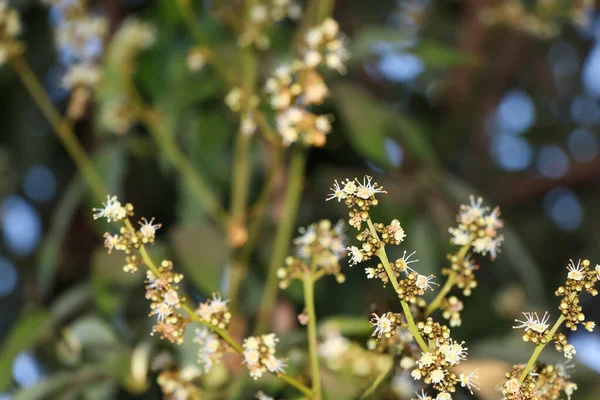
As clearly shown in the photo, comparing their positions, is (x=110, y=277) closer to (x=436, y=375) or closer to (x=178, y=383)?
(x=178, y=383)

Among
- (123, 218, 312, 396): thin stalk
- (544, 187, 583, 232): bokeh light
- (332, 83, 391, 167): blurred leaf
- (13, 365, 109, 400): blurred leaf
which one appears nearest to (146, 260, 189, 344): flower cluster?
(123, 218, 312, 396): thin stalk

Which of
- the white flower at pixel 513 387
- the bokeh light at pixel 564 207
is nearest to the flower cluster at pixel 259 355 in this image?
the white flower at pixel 513 387

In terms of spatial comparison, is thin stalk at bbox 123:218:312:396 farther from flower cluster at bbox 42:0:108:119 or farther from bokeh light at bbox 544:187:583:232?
bokeh light at bbox 544:187:583:232

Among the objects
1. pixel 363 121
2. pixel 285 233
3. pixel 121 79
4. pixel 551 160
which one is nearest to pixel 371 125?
pixel 363 121

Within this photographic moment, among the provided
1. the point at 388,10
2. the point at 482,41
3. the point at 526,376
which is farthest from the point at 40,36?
the point at 526,376

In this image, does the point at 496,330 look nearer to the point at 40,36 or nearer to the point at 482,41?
the point at 482,41
